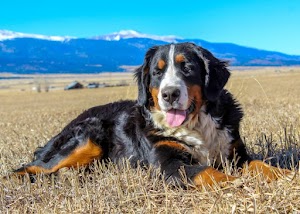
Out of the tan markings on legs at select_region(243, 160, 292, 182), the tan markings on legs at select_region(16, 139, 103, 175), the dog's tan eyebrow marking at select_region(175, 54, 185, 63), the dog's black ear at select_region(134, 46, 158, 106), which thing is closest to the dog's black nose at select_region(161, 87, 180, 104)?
the dog's tan eyebrow marking at select_region(175, 54, 185, 63)

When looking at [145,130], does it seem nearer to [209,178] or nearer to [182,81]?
[182,81]

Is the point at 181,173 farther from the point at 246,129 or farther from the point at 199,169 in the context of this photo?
the point at 246,129

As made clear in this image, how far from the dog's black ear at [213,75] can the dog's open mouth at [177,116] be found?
0.25 metres

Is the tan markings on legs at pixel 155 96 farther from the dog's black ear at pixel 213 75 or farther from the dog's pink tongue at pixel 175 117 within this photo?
Answer: the dog's black ear at pixel 213 75

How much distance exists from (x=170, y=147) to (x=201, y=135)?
45cm

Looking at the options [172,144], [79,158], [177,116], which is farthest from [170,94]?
[79,158]

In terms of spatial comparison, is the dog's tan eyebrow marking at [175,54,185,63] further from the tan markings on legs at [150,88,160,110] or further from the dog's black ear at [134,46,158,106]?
the dog's black ear at [134,46,158,106]

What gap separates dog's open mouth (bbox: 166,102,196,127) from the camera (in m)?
5.03

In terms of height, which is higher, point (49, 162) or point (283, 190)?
point (283, 190)

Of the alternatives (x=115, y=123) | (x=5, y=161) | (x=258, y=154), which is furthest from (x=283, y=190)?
(x=5, y=161)

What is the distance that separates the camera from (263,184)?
3789 mm

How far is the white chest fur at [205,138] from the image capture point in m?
5.17

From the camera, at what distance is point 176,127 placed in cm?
517

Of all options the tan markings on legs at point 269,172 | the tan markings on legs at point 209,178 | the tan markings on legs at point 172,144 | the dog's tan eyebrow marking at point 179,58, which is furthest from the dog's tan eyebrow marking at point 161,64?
the tan markings on legs at point 269,172
